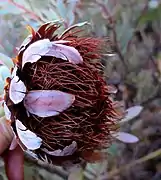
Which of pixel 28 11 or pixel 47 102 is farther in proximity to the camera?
pixel 28 11

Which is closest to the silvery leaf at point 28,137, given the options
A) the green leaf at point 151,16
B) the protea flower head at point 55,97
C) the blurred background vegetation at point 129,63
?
the protea flower head at point 55,97

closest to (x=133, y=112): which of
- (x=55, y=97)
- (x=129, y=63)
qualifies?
(x=129, y=63)

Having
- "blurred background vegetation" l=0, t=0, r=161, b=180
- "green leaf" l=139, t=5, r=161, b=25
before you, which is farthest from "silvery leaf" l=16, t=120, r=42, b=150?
"green leaf" l=139, t=5, r=161, b=25

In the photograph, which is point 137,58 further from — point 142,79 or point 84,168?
point 84,168

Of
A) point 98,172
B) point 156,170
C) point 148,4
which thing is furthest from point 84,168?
point 148,4

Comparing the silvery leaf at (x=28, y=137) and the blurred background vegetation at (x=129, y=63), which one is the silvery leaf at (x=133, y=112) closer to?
the blurred background vegetation at (x=129, y=63)

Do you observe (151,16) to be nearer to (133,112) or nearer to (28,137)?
(133,112)
